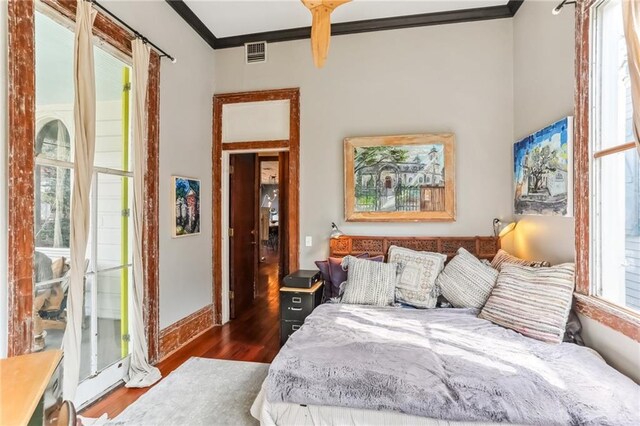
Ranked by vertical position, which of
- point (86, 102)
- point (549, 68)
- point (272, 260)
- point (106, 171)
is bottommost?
point (272, 260)

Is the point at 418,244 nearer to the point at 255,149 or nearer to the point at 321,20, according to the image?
the point at 255,149

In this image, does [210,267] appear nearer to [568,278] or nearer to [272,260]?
[568,278]

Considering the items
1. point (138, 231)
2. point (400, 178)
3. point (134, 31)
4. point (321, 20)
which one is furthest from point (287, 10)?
point (138, 231)

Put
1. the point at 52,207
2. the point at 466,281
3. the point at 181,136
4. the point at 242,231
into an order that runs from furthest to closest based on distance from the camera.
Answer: the point at 242,231 < the point at 181,136 < the point at 466,281 < the point at 52,207

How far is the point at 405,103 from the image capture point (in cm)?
356

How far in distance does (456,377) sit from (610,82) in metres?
2.10

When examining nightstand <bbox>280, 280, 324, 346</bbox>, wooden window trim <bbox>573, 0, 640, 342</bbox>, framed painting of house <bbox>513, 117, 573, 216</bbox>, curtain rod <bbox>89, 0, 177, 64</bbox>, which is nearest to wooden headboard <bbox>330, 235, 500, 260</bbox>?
framed painting of house <bbox>513, 117, 573, 216</bbox>

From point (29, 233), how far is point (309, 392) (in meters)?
1.88

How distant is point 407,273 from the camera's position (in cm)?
298

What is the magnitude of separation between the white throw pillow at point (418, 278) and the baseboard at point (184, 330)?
2.27 metres

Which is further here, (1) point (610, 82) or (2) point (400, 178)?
(2) point (400, 178)

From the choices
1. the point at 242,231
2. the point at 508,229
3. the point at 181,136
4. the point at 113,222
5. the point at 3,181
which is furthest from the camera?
the point at 242,231

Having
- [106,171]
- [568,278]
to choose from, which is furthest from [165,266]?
[568,278]

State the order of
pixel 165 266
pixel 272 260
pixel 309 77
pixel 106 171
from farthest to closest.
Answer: pixel 272 260 → pixel 309 77 → pixel 165 266 → pixel 106 171
